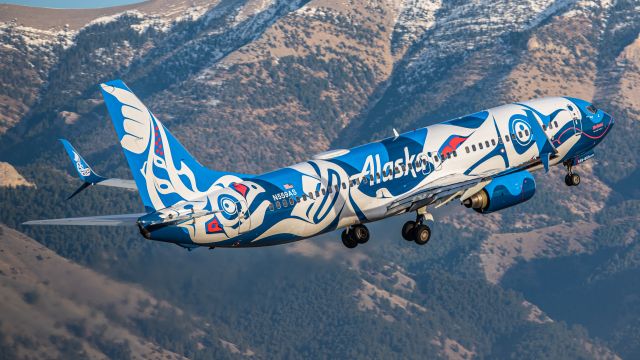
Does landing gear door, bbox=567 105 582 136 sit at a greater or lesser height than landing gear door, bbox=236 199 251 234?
greater

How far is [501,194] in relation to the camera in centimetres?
8894

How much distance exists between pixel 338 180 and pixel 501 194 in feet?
37.4

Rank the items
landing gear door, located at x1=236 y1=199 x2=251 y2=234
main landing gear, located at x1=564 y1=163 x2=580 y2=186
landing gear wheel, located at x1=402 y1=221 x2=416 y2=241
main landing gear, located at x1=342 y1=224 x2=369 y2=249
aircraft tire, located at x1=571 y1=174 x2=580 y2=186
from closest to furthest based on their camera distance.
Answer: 1. landing gear door, located at x1=236 y1=199 x2=251 y2=234
2. landing gear wheel, located at x1=402 y1=221 x2=416 y2=241
3. main landing gear, located at x1=342 y1=224 x2=369 y2=249
4. aircraft tire, located at x1=571 y1=174 x2=580 y2=186
5. main landing gear, located at x1=564 y1=163 x2=580 y2=186

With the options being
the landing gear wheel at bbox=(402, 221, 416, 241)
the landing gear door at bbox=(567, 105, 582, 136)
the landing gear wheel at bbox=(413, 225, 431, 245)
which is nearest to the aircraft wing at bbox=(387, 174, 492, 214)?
the landing gear wheel at bbox=(413, 225, 431, 245)

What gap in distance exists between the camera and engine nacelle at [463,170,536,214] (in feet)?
291

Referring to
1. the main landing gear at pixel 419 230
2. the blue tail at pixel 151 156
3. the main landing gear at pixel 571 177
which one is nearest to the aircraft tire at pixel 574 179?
the main landing gear at pixel 571 177

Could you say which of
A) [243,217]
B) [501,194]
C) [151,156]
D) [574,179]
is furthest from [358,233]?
[574,179]

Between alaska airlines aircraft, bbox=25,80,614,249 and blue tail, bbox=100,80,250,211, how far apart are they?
58mm

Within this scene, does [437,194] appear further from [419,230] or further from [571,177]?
[571,177]

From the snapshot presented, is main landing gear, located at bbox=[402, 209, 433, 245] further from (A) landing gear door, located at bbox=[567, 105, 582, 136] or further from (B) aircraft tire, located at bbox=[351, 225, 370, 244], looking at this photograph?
(A) landing gear door, located at bbox=[567, 105, 582, 136]

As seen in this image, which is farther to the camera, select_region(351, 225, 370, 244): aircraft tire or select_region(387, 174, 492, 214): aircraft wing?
select_region(351, 225, 370, 244): aircraft tire

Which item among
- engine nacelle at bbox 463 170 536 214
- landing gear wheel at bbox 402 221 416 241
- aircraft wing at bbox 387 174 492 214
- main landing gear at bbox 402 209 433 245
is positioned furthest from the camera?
landing gear wheel at bbox 402 221 416 241

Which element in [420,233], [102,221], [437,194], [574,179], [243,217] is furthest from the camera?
[574,179]

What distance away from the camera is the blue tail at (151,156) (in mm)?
78000
